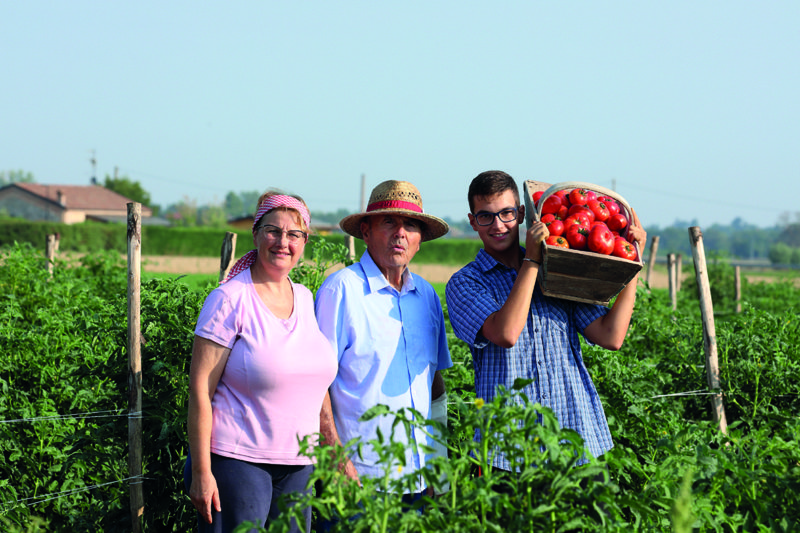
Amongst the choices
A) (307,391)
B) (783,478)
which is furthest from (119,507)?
(783,478)

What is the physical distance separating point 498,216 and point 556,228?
19cm

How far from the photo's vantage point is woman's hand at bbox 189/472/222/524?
2.17 m

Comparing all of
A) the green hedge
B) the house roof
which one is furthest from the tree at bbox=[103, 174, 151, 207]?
the green hedge

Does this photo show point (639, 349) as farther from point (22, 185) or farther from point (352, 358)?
point (22, 185)

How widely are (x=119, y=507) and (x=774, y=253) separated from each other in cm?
9994

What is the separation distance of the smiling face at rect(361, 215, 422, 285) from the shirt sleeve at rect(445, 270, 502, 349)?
211 mm

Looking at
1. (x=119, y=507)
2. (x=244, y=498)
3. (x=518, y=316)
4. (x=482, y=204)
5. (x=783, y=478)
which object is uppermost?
(x=482, y=204)

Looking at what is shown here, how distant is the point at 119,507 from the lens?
10.7 ft

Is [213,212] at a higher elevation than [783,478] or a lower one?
higher

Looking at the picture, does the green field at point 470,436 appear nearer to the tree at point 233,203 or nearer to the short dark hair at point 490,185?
the short dark hair at point 490,185

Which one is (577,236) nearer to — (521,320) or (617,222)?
(617,222)

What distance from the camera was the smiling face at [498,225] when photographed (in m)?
2.33

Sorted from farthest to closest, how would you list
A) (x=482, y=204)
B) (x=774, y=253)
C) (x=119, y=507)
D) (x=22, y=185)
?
(x=774, y=253), (x=22, y=185), (x=119, y=507), (x=482, y=204)

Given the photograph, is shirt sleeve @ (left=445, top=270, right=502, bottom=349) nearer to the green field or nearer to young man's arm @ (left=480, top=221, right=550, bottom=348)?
young man's arm @ (left=480, top=221, right=550, bottom=348)
